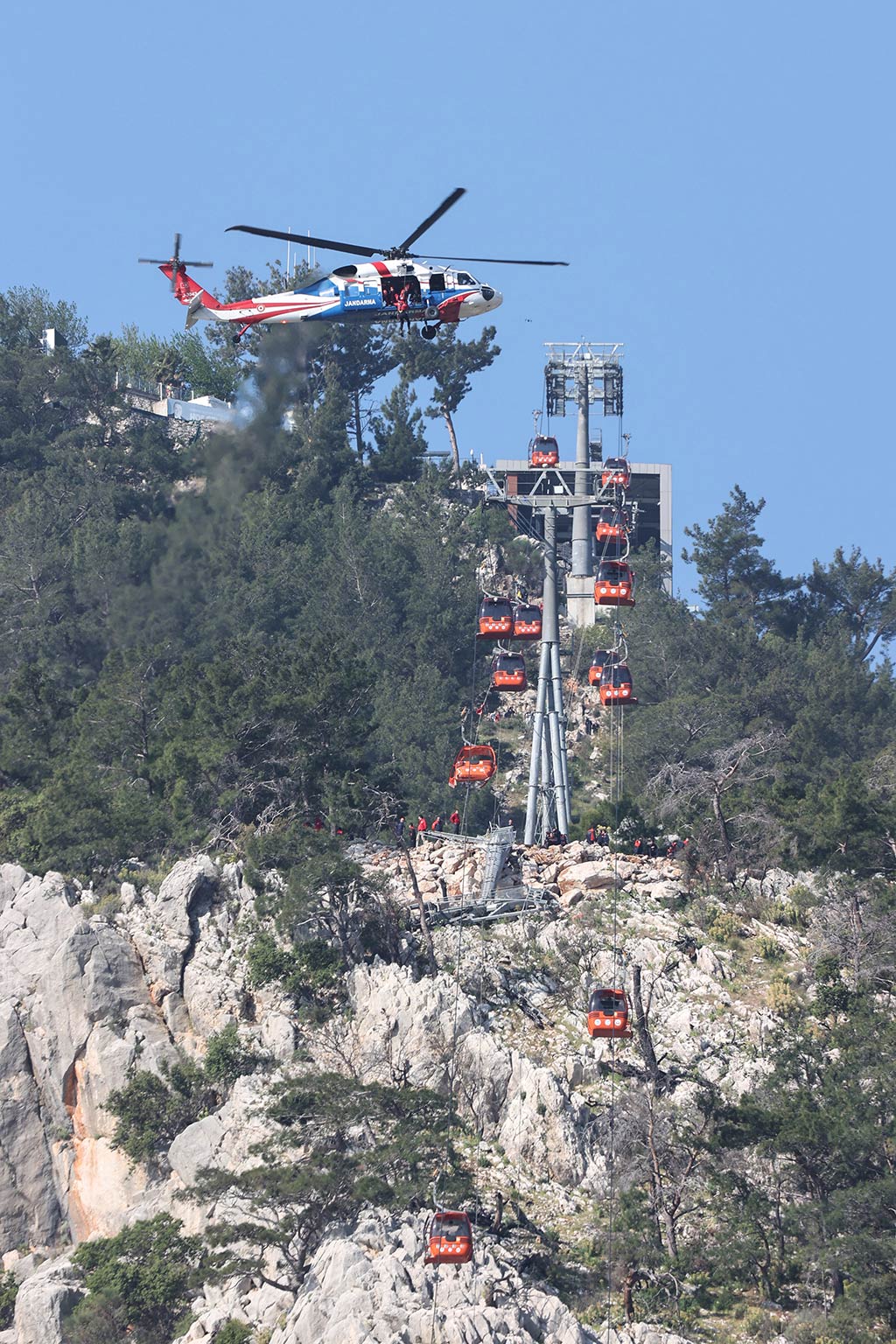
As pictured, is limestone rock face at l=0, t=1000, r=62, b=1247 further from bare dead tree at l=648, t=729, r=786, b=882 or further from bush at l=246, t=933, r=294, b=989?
bare dead tree at l=648, t=729, r=786, b=882

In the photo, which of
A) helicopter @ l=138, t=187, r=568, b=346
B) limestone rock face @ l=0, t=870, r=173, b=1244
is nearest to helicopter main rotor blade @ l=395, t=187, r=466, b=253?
helicopter @ l=138, t=187, r=568, b=346

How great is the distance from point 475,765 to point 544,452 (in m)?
18.5

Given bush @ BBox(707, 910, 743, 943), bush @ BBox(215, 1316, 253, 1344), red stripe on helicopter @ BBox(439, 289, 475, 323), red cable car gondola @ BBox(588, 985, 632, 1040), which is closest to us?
bush @ BBox(215, 1316, 253, 1344)

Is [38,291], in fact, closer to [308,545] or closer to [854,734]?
[308,545]

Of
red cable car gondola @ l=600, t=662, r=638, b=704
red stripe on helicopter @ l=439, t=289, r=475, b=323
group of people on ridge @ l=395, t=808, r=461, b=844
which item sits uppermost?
red stripe on helicopter @ l=439, t=289, r=475, b=323

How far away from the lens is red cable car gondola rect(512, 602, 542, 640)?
78.6 meters

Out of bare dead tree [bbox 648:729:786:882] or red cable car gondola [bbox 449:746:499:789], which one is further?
red cable car gondola [bbox 449:746:499:789]

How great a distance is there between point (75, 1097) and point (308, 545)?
44939mm

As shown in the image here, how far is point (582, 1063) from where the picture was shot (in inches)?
2591

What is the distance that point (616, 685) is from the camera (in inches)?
3051

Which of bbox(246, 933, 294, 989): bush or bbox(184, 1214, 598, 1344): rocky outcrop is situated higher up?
bbox(246, 933, 294, 989): bush

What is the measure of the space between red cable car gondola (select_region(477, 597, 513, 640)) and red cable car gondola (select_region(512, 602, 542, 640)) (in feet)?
1.01

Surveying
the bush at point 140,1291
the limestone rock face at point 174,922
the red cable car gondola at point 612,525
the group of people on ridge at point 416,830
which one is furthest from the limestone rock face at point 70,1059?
the red cable car gondola at point 612,525

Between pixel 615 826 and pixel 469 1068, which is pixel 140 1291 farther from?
pixel 615 826
